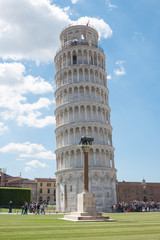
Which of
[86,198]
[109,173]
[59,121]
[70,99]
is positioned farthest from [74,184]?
[86,198]

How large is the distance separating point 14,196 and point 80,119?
20343mm

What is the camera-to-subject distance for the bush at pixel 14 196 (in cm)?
5034

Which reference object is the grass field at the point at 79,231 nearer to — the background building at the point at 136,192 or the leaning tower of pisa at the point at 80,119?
the leaning tower of pisa at the point at 80,119

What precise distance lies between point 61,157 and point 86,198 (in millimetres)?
Answer: 28135

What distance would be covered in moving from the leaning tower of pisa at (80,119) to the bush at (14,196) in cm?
668

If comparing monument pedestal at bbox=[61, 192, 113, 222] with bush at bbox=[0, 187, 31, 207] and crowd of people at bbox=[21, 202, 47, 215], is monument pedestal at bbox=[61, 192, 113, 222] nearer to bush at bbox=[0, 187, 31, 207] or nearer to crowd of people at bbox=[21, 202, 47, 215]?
crowd of people at bbox=[21, 202, 47, 215]

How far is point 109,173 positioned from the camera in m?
50.2

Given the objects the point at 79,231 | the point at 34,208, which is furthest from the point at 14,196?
the point at 79,231

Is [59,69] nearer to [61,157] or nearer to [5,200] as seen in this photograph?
[61,157]

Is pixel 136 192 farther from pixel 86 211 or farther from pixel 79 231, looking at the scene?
pixel 79 231

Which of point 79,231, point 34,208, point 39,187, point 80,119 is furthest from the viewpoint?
point 39,187

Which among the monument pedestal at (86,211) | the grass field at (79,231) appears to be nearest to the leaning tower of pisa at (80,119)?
the monument pedestal at (86,211)

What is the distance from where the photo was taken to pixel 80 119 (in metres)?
52.4

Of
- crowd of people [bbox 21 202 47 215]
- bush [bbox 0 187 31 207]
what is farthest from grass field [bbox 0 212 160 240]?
bush [bbox 0 187 31 207]
